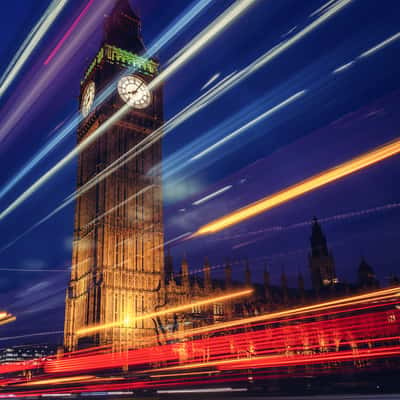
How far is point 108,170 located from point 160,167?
9.24 meters

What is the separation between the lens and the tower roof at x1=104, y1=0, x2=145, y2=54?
75000 millimetres

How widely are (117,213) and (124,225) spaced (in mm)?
2037

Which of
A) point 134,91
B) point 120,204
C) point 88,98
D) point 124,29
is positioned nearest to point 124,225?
point 120,204

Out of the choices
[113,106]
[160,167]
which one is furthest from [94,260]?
[113,106]

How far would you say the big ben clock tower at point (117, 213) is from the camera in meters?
59.3

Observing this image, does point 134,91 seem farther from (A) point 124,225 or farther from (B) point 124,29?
(A) point 124,225

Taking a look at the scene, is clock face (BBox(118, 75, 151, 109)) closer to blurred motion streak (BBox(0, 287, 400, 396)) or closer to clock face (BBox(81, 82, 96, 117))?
clock face (BBox(81, 82, 96, 117))

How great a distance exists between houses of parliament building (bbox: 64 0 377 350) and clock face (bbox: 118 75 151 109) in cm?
15

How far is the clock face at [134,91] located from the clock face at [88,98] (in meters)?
5.15

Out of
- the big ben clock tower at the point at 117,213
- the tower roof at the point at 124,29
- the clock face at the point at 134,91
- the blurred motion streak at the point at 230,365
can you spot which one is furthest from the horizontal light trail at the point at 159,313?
the tower roof at the point at 124,29

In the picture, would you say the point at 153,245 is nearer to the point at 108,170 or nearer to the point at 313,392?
the point at 108,170

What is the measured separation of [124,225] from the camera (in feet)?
210

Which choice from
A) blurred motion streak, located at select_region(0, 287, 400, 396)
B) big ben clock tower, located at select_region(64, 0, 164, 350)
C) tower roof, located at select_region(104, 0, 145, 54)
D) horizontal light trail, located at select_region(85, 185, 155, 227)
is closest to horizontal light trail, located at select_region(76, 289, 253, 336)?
big ben clock tower, located at select_region(64, 0, 164, 350)

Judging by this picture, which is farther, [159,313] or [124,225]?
[124,225]
